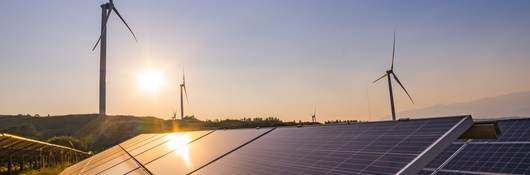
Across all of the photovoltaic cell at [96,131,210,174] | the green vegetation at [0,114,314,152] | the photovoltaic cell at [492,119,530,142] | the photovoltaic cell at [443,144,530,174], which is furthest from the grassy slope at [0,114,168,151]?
the photovoltaic cell at [443,144,530,174]

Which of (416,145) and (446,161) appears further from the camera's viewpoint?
(446,161)

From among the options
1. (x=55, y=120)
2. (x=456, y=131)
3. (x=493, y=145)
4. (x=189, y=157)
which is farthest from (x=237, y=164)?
(x=55, y=120)

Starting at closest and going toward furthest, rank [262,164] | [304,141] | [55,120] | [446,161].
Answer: [262,164], [304,141], [446,161], [55,120]

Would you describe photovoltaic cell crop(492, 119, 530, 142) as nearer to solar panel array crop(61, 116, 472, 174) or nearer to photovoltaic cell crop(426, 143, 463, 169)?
photovoltaic cell crop(426, 143, 463, 169)

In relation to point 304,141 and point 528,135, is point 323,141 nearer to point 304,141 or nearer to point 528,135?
point 304,141

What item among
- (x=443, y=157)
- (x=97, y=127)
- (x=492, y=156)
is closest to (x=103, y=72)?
(x=443, y=157)


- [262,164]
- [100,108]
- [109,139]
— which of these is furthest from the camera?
[109,139]
